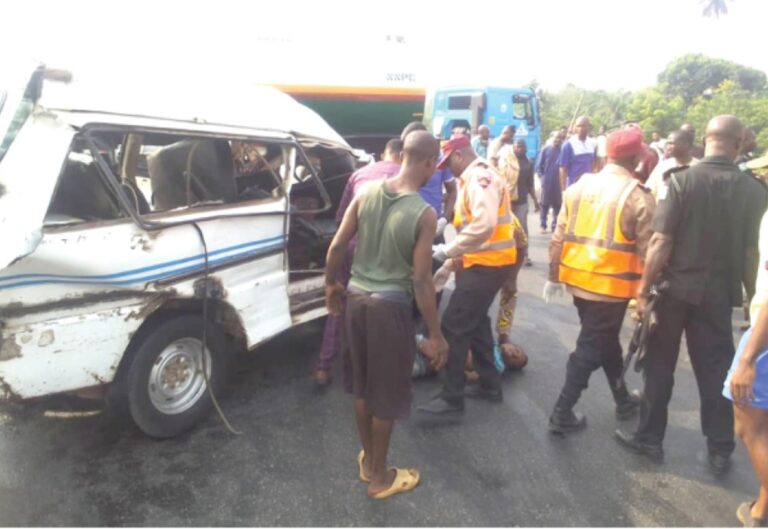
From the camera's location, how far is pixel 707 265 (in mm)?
2738

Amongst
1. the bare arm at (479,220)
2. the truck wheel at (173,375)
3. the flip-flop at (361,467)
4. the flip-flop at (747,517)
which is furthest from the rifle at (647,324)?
the truck wheel at (173,375)

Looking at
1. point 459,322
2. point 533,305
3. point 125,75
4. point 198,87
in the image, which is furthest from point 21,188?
point 533,305

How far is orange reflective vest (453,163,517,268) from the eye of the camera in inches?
127

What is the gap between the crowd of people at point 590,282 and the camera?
8.02 feet

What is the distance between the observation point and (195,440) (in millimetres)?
3096

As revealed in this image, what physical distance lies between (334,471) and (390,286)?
3.49 ft

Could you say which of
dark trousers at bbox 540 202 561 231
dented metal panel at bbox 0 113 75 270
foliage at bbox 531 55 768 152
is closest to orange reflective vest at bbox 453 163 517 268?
dented metal panel at bbox 0 113 75 270

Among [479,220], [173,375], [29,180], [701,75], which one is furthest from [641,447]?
[701,75]

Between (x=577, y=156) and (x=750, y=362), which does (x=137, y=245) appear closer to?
(x=750, y=362)

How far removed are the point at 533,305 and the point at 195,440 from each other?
12.0 ft

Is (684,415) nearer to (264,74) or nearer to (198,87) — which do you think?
(198,87)

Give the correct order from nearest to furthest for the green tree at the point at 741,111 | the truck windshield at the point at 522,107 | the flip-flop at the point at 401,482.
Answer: the flip-flop at the point at 401,482, the truck windshield at the point at 522,107, the green tree at the point at 741,111

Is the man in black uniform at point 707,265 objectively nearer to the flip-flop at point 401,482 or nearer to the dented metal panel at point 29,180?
the flip-flop at point 401,482

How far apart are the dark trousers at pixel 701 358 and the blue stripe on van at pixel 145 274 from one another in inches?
88.8
